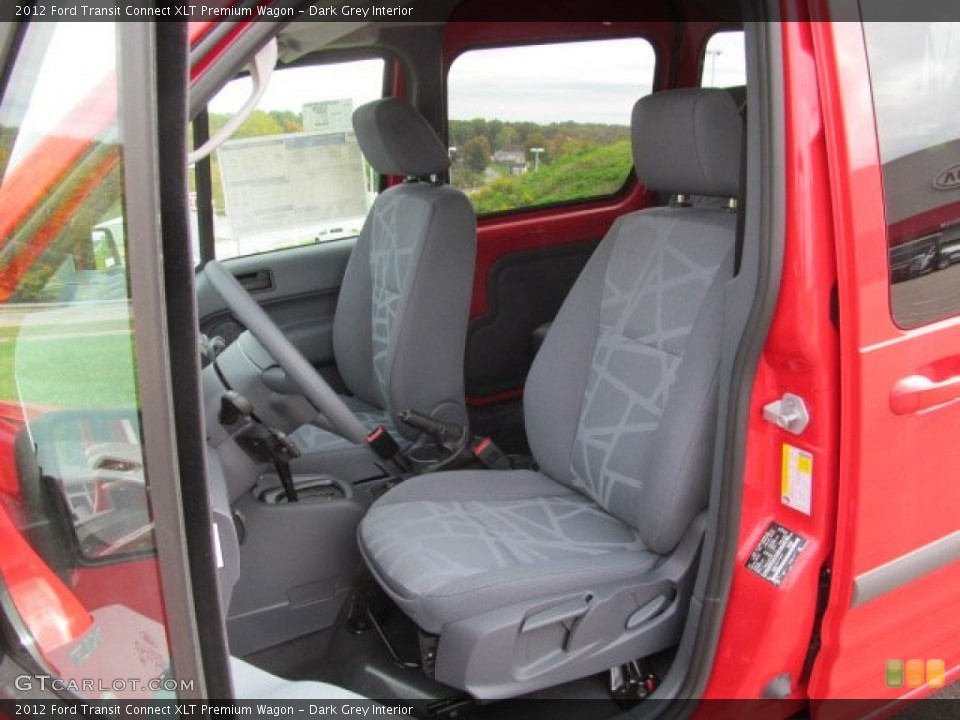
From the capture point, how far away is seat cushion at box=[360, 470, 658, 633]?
5.38ft

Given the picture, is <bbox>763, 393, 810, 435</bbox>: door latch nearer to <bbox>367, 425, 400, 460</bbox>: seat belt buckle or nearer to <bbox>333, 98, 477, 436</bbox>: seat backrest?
<bbox>367, 425, 400, 460</bbox>: seat belt buckle

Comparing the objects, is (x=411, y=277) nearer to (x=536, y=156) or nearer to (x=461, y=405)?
(x=461, y=405)

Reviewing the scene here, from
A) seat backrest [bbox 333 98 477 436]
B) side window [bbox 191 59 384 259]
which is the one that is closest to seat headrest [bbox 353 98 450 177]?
seat backrest [bbox 333 98 477 436]

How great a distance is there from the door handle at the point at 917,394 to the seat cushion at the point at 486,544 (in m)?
0.58

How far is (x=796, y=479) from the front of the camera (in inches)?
57.2

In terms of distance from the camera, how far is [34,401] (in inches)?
40.6

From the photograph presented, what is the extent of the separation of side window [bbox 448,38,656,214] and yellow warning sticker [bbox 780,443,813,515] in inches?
86.5

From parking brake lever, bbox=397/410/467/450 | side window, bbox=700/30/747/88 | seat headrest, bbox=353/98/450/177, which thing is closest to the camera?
parking brake lever, bbox=397/410/467/450

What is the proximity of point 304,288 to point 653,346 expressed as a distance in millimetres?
1654

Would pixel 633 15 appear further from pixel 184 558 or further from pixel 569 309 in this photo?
pixel 184 558

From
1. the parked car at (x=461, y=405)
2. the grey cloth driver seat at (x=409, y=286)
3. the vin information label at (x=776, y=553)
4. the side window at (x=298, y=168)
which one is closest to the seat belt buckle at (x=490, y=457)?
the parked car at (x=461, y=405)

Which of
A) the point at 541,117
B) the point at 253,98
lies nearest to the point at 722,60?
the point at 541,117

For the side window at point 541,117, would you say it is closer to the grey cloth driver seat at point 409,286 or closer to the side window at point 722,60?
the side window at point 722,60

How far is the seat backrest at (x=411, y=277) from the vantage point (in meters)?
2.66
